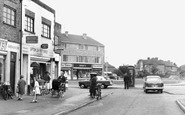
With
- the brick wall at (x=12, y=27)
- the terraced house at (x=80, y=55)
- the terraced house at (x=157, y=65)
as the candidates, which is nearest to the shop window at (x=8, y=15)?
the brick wall at (x=12, y=27)

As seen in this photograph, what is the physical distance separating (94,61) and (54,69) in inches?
2084

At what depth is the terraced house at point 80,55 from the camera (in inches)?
3093

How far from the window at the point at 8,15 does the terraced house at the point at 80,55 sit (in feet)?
181

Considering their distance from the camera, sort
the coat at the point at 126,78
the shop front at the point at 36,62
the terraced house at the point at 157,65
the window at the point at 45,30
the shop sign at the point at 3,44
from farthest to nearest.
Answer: the terraced house at the point at 157,65 < the coat at the point at 126,78 < the window at the point at 45,30 < the shop front at the point at 36,62 < the shop sign at the point at 3,44

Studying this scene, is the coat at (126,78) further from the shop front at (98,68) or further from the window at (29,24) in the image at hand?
the shop front at (98,68)

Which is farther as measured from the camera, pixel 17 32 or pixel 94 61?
pixel 94 61

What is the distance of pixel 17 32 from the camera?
22062 millimetres

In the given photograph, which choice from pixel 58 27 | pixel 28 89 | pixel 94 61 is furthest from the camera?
pixel 94 61

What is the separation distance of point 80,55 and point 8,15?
60270 millimetres

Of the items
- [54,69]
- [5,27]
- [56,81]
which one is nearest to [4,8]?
[5,27]

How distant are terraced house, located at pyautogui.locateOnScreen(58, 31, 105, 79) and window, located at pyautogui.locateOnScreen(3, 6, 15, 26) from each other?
55.0m

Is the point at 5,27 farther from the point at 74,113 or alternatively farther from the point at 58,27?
the point at 58,27

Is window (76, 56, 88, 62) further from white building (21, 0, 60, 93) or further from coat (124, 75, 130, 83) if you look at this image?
white building (21, 0, 60, 93)

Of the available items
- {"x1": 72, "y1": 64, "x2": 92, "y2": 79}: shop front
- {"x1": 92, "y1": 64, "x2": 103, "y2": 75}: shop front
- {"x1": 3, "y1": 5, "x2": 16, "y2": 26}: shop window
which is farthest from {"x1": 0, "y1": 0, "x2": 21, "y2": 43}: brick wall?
{"x1": 92, "y1": 64, "x2": 103, "y2": 75}: shop front
